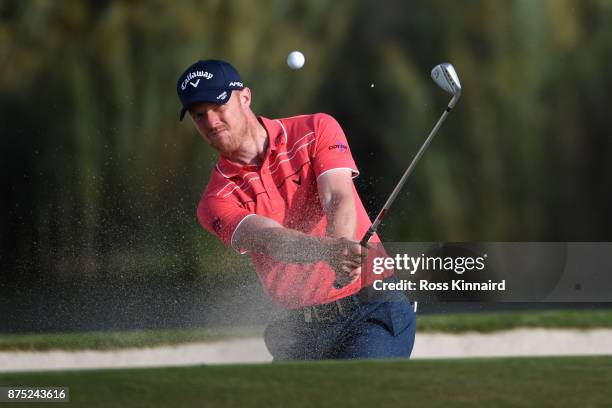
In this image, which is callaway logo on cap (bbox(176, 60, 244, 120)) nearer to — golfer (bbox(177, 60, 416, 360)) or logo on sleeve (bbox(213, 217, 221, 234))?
golfer (bbox(177, 60, 416, 360))

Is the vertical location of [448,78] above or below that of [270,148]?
above

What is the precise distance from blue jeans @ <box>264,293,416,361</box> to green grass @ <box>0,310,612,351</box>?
4.95ft

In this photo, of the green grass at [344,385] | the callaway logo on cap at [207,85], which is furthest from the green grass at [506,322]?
the green grass at [344,385]

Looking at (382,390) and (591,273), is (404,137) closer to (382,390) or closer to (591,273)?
(591,273)

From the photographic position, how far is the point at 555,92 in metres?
4.77

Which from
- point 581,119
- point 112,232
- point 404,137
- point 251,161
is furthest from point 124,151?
point 581,119

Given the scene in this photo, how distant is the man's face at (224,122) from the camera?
9.39 feet

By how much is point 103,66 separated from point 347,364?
268 centimetres

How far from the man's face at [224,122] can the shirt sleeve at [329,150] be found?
22cm

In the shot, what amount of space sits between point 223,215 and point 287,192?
0.65 feet

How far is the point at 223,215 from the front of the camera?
2.92 meters

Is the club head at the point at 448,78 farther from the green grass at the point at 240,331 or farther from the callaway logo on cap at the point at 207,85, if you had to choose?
the green grass at the point at 240,331

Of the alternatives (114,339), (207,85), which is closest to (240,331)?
(114,339)

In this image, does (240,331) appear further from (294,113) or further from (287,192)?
(287,192)
